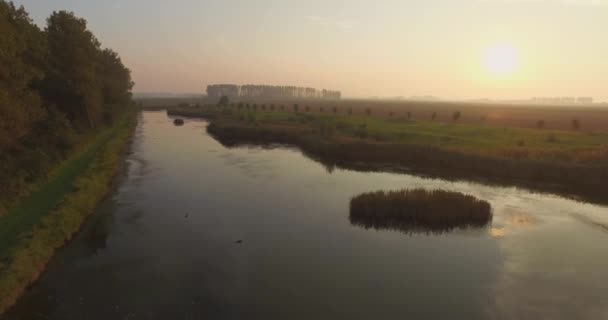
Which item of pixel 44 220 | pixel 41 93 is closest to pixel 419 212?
pixel 44 220

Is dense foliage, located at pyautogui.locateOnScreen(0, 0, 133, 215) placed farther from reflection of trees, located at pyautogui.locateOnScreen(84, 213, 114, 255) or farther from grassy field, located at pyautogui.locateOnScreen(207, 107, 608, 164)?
grassy field, located at pyautogui.locateOnScreen(207, 107, 608, 164)

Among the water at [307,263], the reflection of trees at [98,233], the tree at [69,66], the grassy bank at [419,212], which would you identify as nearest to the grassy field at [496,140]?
the water at [307,263]

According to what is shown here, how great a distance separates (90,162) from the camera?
4191 centimetres

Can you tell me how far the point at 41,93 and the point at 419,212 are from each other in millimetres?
51413

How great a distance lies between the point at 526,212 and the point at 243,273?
25.1 m

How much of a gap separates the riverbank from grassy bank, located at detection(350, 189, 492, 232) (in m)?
13.7

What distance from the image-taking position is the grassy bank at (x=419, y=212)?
95.0ft

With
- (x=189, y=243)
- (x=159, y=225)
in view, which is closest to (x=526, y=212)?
(x=189, y=243)

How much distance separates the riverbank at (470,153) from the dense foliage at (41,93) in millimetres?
26287

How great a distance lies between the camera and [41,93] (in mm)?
51781

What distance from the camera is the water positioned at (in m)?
17.8

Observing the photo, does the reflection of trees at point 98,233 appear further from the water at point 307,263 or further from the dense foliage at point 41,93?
the dense foliage at point 41,93

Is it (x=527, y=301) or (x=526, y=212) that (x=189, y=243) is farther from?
(x=526, y=212)

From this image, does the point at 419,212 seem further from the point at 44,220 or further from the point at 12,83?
the point at 12,83
